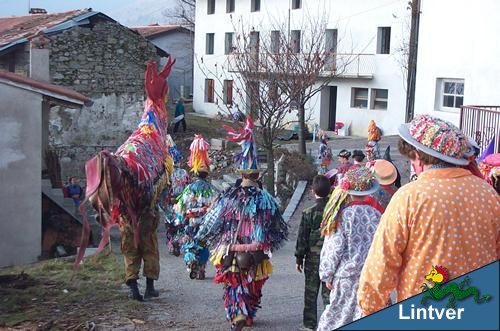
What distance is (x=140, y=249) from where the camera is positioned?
8.12 metres

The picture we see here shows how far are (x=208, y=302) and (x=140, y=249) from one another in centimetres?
102

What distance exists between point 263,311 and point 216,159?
15.1 m

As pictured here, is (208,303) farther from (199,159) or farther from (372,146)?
(372,146)

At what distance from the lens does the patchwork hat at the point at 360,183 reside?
557 cm

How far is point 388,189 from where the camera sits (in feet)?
27.9

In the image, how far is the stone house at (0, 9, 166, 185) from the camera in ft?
71.8

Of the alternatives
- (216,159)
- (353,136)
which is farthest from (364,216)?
(353,136)

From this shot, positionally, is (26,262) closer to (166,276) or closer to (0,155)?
(0,155)

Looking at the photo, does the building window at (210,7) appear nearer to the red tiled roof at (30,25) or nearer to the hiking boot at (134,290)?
the red tiled roof at (30,25)

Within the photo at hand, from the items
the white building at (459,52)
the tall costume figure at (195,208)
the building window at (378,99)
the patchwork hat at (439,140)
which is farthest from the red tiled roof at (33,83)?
the building window at (378,99)

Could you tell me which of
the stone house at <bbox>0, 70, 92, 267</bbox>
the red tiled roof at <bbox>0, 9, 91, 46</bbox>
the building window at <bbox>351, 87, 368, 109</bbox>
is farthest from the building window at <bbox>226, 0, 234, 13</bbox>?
the stone house at <bbox>0, 70, 92, 267</bbox>

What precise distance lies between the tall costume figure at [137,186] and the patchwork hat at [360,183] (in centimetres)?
252

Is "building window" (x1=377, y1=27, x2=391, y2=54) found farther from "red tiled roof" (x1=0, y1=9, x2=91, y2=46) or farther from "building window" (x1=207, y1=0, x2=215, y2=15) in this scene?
"red tiled roof" (x1=0, y1=9, x2=91, y2=46)

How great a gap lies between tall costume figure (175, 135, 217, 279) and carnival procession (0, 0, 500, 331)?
25mm
